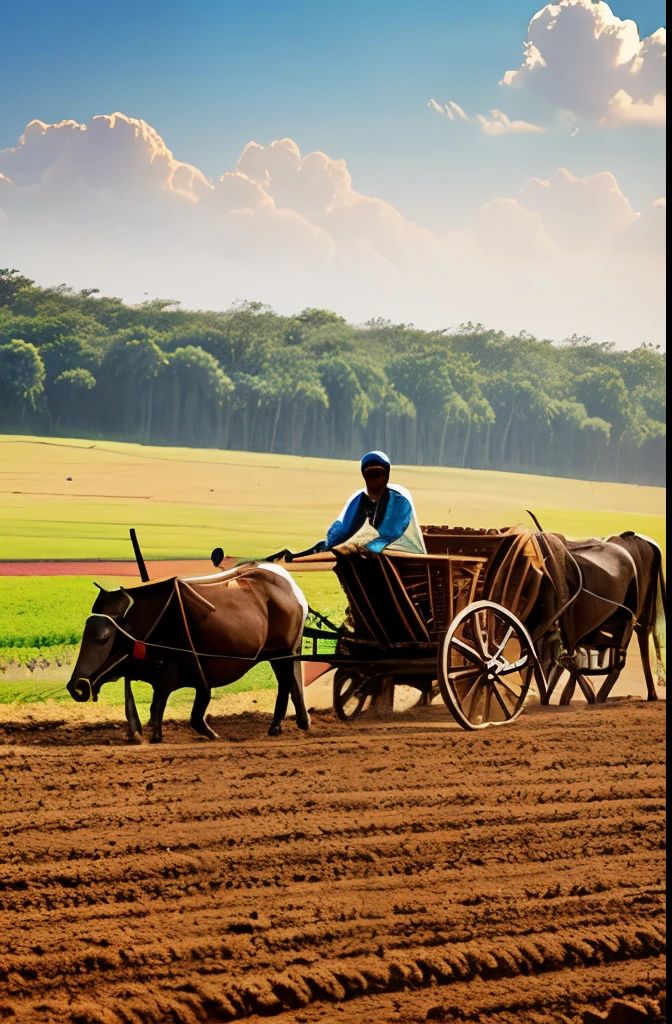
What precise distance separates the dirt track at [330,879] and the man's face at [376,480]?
151cm

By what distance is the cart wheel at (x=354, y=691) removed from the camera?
8039 millimetres

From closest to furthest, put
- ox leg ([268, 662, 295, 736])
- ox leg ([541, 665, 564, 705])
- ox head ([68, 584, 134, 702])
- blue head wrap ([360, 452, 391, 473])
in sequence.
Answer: ox head ([68, 584, 134, 702]) < blue head wrap ([360, 452, 391, 473]) < ox leg ([268, 662, 295, 736]) < ox leg ([541, 665, 564, 705])

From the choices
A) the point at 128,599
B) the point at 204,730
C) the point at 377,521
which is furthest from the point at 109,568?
the point at 377,521

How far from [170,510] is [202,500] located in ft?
1.78

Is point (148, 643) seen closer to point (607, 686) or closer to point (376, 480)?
point (376, 480)

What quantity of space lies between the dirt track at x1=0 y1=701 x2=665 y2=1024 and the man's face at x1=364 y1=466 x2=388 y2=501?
1.51 meters

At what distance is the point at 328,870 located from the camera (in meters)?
5.54

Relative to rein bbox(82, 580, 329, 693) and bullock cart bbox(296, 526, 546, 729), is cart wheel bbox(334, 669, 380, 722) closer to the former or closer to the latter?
bullock cart bbox(296, 526, 546, 729)

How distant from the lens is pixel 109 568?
11133mm

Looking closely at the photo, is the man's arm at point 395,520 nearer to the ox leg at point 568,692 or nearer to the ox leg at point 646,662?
the ox leg at point 568,692

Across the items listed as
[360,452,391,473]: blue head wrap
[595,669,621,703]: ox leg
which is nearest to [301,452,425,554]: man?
[360,452,391,473]: blue head wrap

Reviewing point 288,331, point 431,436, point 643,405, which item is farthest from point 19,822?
point 643,405

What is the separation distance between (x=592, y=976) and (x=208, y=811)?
2050mm

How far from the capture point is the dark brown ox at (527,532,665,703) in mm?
8555
